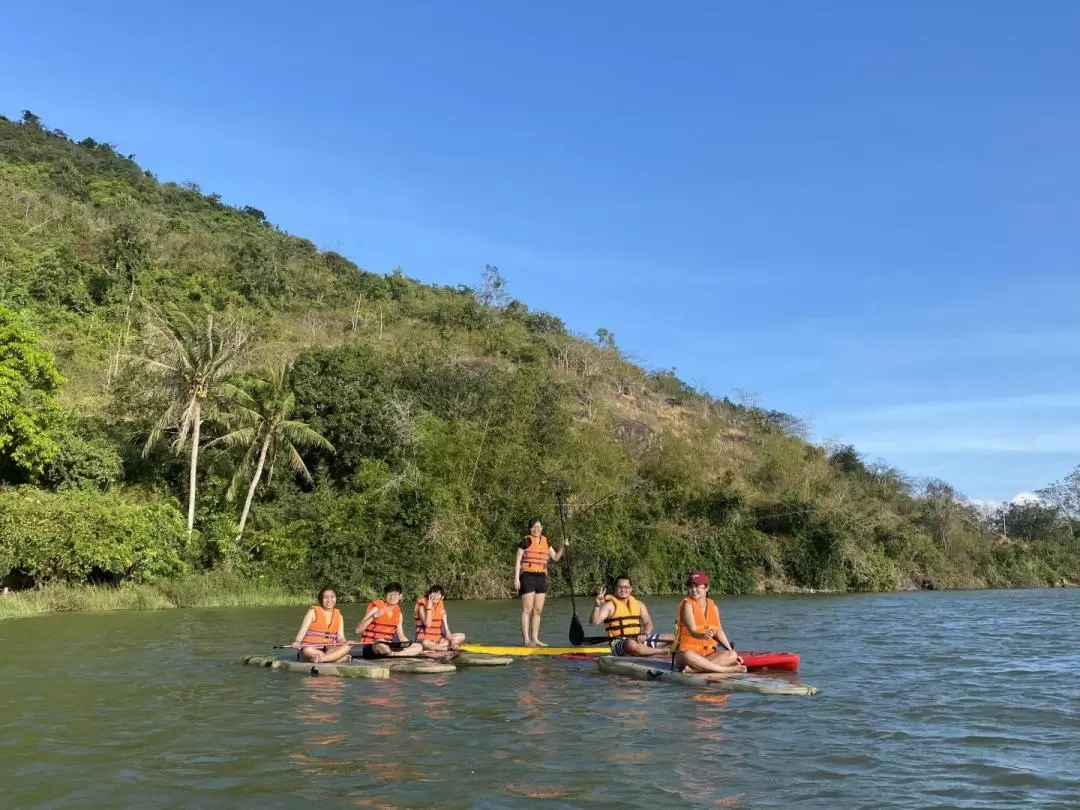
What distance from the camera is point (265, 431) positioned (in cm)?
2995

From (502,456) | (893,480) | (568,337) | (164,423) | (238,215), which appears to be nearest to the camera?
(164,423)

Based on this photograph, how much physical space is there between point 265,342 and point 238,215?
115 ft

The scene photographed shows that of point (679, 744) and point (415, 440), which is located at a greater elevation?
point (415, 440)

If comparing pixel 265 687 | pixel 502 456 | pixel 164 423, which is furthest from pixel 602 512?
pixel 265 687

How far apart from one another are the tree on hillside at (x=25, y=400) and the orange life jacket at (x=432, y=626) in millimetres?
17583

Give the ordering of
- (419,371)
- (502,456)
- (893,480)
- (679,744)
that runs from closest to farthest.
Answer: (679,744)
(502,456)
(419,371)
(893,480)

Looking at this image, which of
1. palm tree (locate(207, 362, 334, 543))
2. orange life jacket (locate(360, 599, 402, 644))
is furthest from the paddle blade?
palm tree (locate(207, 362, 334, 543))

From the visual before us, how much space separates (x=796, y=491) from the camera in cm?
3831

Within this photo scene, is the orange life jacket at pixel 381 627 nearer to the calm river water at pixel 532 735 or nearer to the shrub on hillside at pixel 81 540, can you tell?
the calm river water at pixel 532 735

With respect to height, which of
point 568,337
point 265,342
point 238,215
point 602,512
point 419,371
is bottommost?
point 602,512

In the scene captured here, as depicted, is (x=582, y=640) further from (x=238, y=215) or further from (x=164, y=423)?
(x=238, y=215)

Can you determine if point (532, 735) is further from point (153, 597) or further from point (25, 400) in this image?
point (25, 400)

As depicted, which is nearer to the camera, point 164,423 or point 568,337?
point 164,423

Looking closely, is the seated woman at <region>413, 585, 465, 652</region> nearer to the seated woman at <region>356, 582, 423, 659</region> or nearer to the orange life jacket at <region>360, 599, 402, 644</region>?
the seated woman at <region>356, 582, 423, 659</region>
